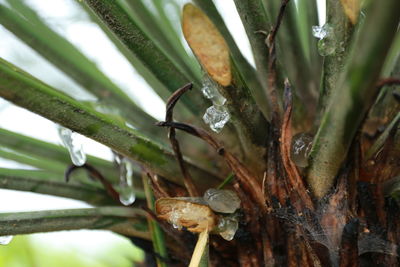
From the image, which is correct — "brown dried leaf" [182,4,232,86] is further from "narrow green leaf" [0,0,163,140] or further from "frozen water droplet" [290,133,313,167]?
"narrow green leaf" [0,0,163,140]

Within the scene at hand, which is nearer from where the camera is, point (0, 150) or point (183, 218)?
point (183, 218)

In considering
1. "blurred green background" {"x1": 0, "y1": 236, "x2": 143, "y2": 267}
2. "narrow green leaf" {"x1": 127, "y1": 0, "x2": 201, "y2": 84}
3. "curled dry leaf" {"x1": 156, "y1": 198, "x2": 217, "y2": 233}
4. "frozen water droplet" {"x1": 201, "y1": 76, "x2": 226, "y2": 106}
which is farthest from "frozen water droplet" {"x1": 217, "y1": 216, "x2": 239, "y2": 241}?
"blurred green background" {"x1": 0, "y1": 236, "x2": 143, "y2": 267}

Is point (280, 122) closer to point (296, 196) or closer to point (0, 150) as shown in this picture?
point (296, 196)

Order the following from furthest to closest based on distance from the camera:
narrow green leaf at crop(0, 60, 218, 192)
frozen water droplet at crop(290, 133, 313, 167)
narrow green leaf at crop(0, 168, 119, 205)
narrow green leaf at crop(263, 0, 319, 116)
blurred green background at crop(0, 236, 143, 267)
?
1. blurred green background at crop(0, 236, 143, 267)
2. narrow green leaf at crop(263, 0, 319, 116)
3. narrow green leaf at crop(0, 168, 119, 205)
4. frozen water droplet at crop(290, 133, 313, 167)
5. narrow green leaf at crop(0, 60, 218, 192)

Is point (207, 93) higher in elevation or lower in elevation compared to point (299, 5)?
lower

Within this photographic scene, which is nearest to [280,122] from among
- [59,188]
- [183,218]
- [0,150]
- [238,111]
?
[238,111]

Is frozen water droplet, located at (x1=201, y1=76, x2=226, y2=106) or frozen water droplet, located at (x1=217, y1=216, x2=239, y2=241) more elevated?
frozen water droplet, located at (x1=201, y1=76, x2=226, y2=106)
